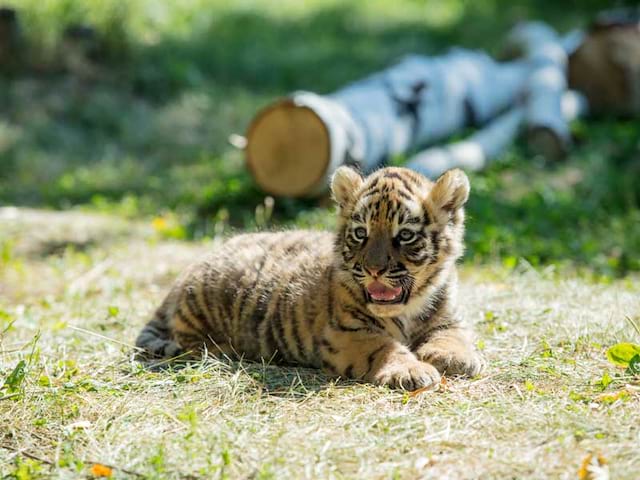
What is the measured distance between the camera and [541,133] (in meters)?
12.1

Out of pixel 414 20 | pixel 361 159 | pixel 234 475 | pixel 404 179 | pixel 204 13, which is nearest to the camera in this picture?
pixel 234 475

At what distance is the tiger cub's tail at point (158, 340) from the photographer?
564 centimetres

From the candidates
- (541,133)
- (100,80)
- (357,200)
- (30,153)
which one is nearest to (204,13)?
(100,80)

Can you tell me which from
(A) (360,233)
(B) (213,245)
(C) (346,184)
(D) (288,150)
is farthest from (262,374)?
(D) (288,150)

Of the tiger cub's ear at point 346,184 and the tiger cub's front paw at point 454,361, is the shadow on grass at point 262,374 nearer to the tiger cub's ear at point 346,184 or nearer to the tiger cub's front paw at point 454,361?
the tiger cub's front paw at point 454,361

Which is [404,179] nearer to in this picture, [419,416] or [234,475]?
[419,416]

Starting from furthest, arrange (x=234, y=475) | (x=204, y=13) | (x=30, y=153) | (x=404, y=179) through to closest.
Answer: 1. (x=204, y=13)
2. (x=30, y=153)
3. (x=404, y=179)
4. (x=234, y=475)

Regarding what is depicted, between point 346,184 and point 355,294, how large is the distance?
2.16ft

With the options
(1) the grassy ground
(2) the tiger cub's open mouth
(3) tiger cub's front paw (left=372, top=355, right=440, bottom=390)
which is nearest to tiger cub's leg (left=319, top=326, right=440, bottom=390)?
(3) tiger cub's front paw (left=372, top=355, right=440, bottom=390)

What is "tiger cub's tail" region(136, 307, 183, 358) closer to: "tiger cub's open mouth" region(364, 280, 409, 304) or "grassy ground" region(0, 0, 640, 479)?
"grassy ground" region(0, 0, 640, 479)

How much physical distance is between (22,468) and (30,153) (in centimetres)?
834

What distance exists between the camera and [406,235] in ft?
16.5

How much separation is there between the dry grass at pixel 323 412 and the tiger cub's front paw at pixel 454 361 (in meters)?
0.08

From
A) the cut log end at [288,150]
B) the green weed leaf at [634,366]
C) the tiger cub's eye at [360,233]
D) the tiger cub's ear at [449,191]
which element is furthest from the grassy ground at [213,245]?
the tiger cub's ear at [449,191]
